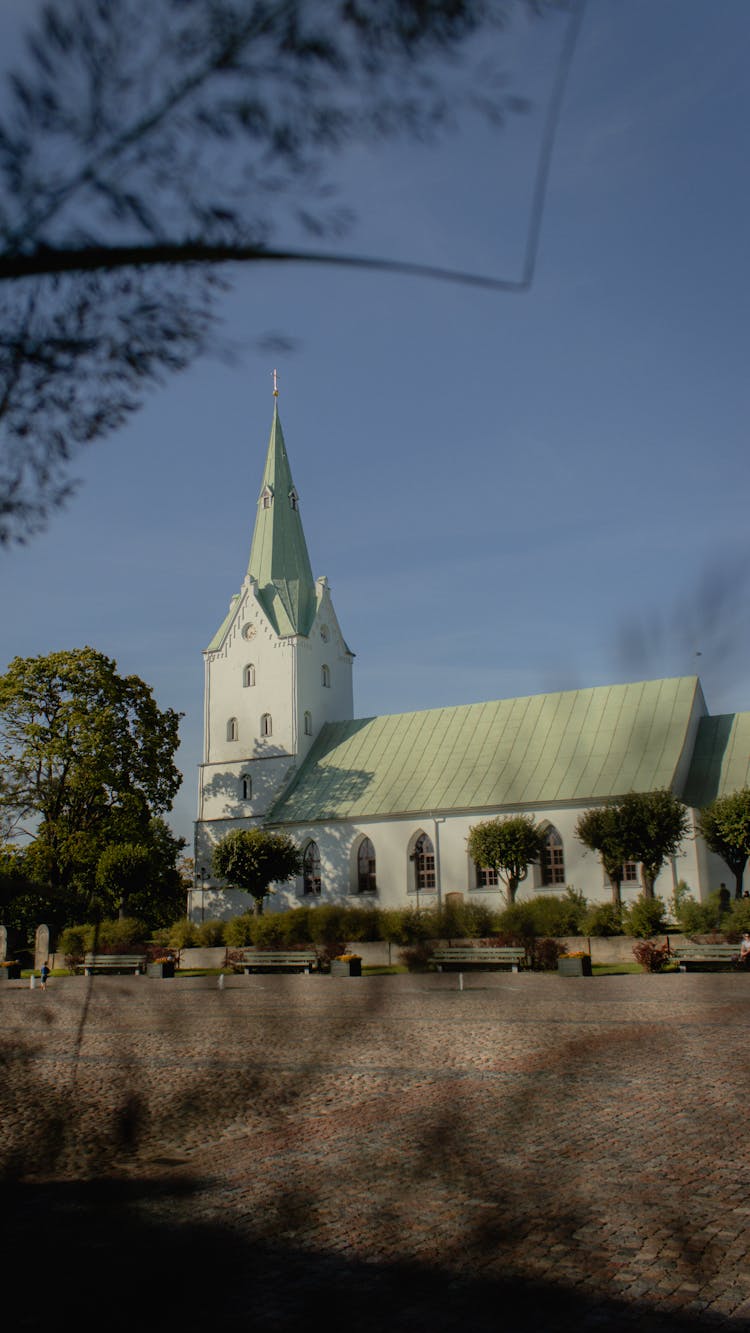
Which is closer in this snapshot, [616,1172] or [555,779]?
[555,779]

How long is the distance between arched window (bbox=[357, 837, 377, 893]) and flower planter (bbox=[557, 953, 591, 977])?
2151 centimetres

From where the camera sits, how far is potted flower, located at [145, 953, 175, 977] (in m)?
1.08

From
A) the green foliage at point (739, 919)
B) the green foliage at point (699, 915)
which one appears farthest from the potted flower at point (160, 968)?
the green foliage at point (699, 915)

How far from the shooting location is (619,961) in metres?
24.5

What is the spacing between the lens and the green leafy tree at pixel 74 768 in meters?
1.72

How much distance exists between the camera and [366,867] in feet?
132

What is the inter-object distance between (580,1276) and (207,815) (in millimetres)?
44377

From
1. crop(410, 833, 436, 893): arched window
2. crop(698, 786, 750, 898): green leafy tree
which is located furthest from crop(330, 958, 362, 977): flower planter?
crop(410, 833, 436, 893): arched window

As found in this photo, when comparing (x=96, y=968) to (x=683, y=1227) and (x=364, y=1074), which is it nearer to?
(x=364, y=1074)

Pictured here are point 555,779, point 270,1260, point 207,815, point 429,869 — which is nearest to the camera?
point 270,1260

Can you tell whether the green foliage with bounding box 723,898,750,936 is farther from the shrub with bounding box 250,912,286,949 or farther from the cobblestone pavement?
the cobblestone pavement

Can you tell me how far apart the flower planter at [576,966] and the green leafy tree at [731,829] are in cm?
1214

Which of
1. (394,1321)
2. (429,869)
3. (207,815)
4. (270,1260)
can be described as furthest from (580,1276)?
(207,815)

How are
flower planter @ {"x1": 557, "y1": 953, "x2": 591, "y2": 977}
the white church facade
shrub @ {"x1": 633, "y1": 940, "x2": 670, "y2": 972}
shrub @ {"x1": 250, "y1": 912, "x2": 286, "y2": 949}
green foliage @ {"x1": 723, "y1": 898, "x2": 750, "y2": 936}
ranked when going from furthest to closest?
the white church facade < green foliage @ {"x1": 723, "y1": 898, "x2": 750, "y2": 936} < shrub @ {"x1": 633, "y1": 940, "x2": 670, "y2": 972} < flower planter @ {"x1": 557, "y1": 953, "x2": 591, "y2": 977} < shrub @ {"x1": 250, "y1": 912, "x2": 286, "y2": 949}
